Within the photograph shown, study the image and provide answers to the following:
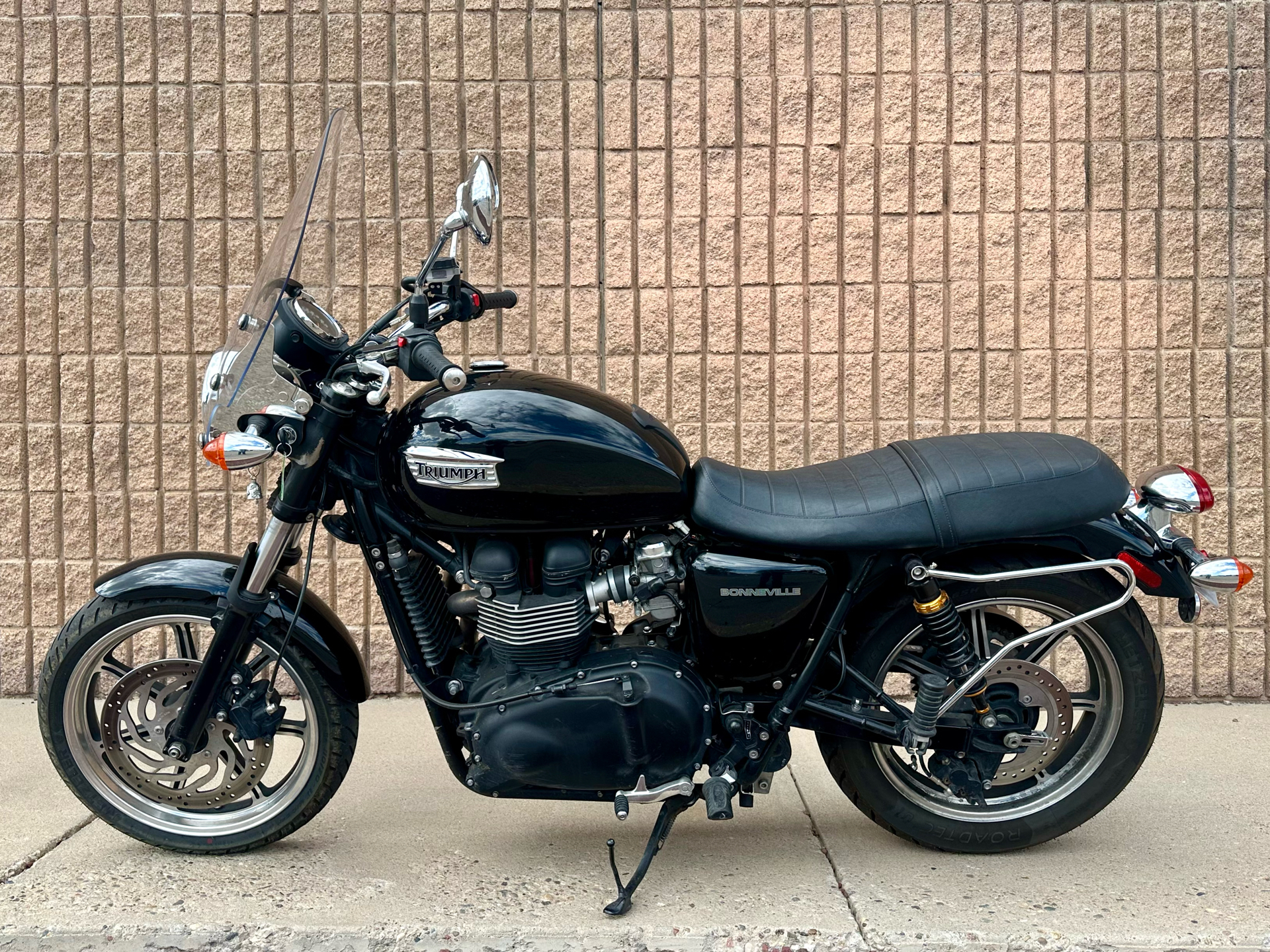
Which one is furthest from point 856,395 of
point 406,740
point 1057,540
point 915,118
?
point 406,740

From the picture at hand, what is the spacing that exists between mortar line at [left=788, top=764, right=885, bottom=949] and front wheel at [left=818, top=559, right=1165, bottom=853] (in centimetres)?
18

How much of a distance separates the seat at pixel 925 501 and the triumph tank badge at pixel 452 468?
1.73ft

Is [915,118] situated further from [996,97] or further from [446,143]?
[446,143]

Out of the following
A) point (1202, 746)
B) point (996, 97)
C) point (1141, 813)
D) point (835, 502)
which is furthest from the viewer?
point (996, 97)

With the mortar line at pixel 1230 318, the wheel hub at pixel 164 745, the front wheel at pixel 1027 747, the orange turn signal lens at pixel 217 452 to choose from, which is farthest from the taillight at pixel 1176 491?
the wheel hub at pixel 164 745

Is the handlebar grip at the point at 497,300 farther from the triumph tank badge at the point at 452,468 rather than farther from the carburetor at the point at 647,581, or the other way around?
the carburetor at the point at 647,581

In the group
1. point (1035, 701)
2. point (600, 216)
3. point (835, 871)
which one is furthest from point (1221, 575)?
point (600, 216)

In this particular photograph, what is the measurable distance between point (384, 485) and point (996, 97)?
3.21 m

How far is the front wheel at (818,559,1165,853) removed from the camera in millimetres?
3062

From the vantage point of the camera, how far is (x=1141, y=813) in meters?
3.55

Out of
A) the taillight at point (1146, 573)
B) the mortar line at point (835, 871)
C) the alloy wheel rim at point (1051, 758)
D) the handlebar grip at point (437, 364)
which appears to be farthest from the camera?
the alloy wheel rim at point (1051, 758)

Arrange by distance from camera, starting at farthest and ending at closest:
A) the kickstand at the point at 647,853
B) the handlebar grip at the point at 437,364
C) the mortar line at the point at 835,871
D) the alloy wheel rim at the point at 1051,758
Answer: the alloy wheel rim at the point at 1051,758 → the kickstand at the point at 647,853 → the mortar line at the point at 835,871 → the handlebar grip at the point at 437,364

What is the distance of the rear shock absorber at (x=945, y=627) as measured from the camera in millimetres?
2896

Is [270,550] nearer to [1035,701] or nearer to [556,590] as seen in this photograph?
[556,590]
